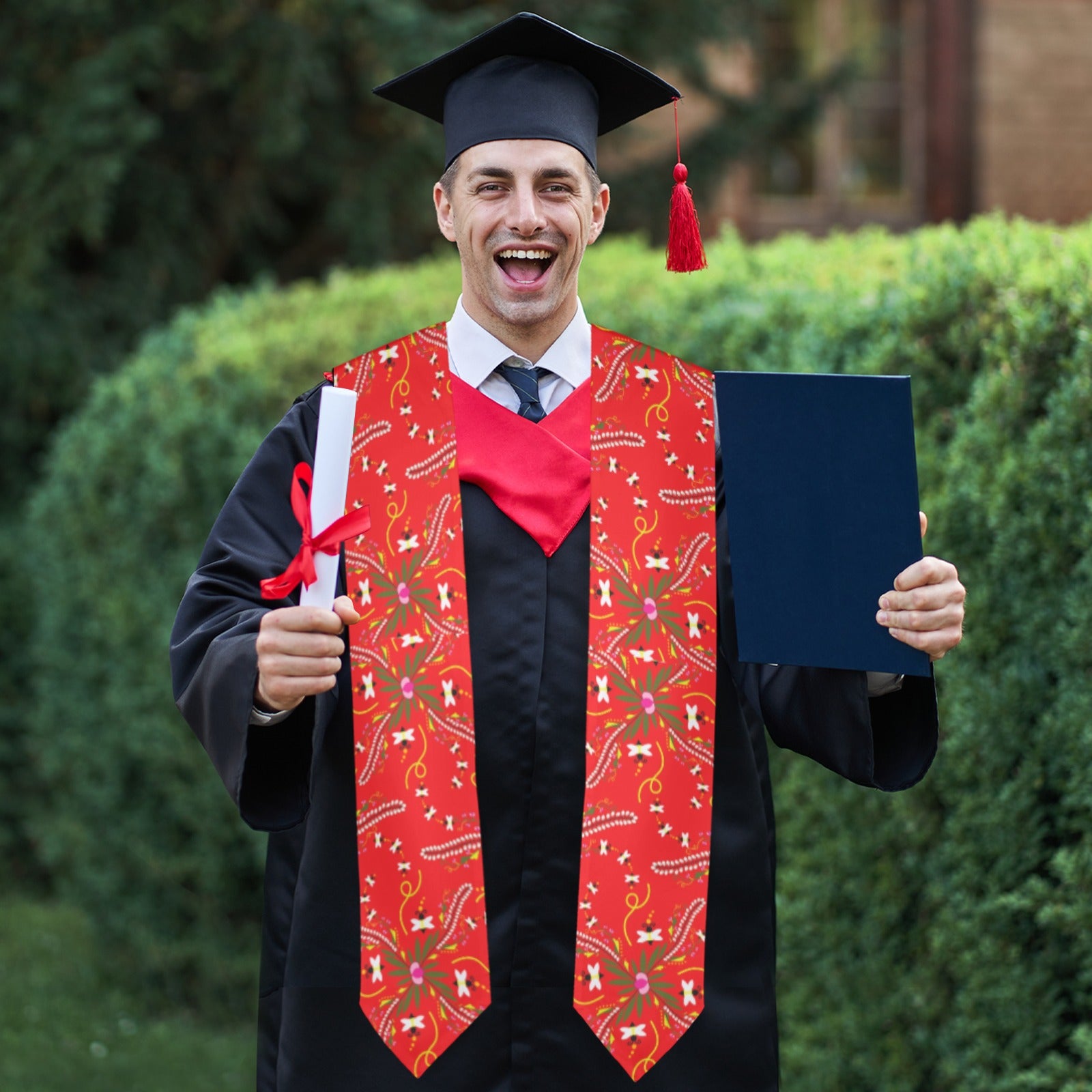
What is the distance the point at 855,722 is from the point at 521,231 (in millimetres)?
918

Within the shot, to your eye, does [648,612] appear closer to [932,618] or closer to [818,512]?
[818,512]

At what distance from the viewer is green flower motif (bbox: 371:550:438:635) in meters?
2.35

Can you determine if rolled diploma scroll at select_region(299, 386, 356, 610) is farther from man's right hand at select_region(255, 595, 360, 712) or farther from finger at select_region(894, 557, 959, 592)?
finger at select_region(894, 557, 959, 592)

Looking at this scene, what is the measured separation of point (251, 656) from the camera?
211 centimetres

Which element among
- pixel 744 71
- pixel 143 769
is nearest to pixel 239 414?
pixel 143 769

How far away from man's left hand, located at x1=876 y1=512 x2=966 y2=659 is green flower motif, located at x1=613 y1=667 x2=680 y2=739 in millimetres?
408

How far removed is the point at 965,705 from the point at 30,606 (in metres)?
5.54

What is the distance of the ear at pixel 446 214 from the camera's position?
2479 millimetres

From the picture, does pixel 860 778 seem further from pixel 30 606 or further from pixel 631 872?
pixel 30 606

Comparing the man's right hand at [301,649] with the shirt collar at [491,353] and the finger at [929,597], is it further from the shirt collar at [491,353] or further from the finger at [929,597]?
the finger at [929,597]

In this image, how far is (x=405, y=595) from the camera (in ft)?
7.75

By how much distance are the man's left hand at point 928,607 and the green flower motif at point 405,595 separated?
72cm

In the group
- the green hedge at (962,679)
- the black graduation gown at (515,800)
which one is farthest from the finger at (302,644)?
the green hedge at (962,679)

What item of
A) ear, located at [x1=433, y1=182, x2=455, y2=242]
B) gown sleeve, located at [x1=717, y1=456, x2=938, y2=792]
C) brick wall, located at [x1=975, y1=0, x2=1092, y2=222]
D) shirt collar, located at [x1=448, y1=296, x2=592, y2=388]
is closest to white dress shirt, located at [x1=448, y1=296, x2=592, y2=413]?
shirt collar, located at [x1=448, y1=296, x2=592, y2=388]
